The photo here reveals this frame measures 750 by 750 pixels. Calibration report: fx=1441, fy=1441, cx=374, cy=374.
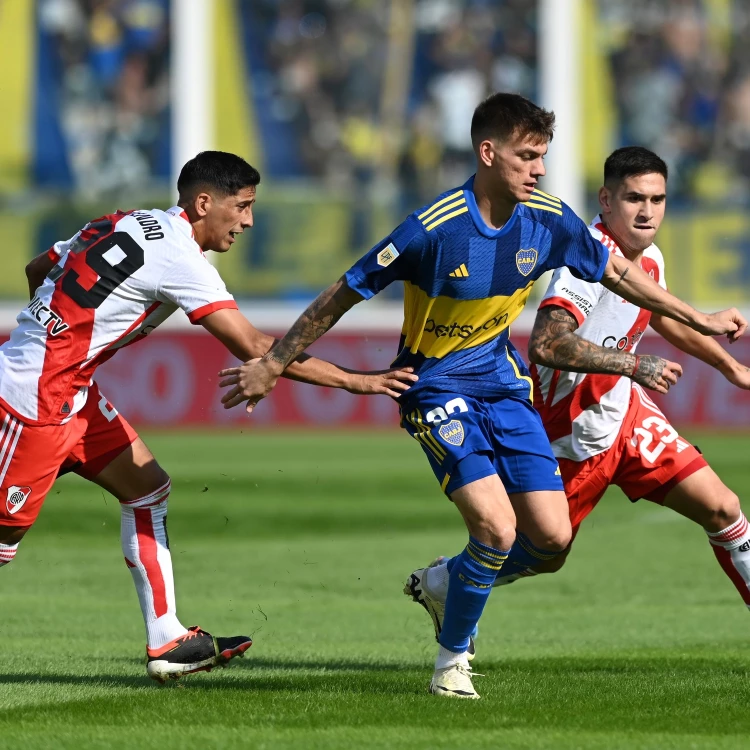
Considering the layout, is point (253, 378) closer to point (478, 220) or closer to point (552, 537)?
point (478, 220)

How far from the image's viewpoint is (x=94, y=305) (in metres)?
5.64

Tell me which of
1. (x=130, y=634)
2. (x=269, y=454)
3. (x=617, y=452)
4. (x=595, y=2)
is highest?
(x=595, y=2)

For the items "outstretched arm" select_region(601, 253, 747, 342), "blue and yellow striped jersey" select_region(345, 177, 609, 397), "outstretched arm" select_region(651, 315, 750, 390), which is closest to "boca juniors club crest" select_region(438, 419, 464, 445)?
"blue and yellow striped jersey" select_region(345, 177, 609, 397)

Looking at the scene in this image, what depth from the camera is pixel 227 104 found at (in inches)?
1133

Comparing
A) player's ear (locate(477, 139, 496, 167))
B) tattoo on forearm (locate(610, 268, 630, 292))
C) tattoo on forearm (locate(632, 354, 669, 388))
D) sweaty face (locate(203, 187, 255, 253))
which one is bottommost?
tattoo on forearm (locate(632, 354, 669, 388))

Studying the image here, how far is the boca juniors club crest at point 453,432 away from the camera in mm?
5668

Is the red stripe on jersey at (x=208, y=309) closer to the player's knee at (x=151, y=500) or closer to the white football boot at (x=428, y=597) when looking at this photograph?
the player's knee at (x=151, y=500)

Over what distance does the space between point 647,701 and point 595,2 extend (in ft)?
82.3

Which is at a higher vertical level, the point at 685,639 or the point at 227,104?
the point at 227,104

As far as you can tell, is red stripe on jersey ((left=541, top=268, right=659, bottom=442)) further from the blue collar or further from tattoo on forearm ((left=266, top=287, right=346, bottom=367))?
tattoo on forearm ((left=266, top=287, right=346, bottom=367))

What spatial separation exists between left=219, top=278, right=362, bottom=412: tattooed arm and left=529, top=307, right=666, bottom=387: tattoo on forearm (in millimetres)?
887

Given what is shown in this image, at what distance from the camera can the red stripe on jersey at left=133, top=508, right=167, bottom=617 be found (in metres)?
6.20

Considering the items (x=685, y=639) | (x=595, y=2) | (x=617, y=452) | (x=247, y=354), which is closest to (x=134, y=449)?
(x=247, y=354)

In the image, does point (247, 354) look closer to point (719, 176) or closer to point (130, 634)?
point (130, 634)
